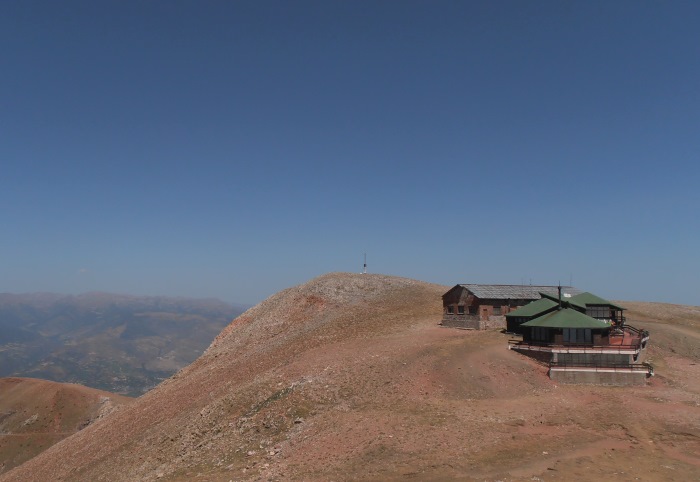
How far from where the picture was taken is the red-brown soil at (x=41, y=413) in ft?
312

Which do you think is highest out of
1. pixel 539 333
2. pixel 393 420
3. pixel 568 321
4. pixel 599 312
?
pixel 599 312

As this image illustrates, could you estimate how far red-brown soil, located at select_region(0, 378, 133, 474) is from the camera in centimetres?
9512

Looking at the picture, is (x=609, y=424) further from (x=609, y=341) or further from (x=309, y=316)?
(x=309, y=316)

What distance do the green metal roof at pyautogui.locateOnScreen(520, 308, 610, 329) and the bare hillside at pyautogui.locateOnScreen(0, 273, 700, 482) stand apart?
16.4ft

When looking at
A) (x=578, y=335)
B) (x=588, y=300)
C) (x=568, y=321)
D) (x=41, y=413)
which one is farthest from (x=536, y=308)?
(x=41, y=413)

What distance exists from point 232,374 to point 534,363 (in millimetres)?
34167

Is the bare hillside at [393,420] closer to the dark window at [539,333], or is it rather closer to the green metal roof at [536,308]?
the dark window at [539,333]

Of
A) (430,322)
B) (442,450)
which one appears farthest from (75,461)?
(430,322)

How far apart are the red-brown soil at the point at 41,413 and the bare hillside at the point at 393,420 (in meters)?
49.2

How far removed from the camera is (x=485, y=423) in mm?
31031

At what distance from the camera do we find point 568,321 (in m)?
45.5

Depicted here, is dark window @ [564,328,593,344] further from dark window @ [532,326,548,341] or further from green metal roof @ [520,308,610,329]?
dark window @ [532,326,548,341]

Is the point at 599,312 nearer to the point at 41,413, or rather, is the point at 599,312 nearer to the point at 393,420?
the point at 393,420

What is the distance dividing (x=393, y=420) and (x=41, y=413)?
106664 mm
